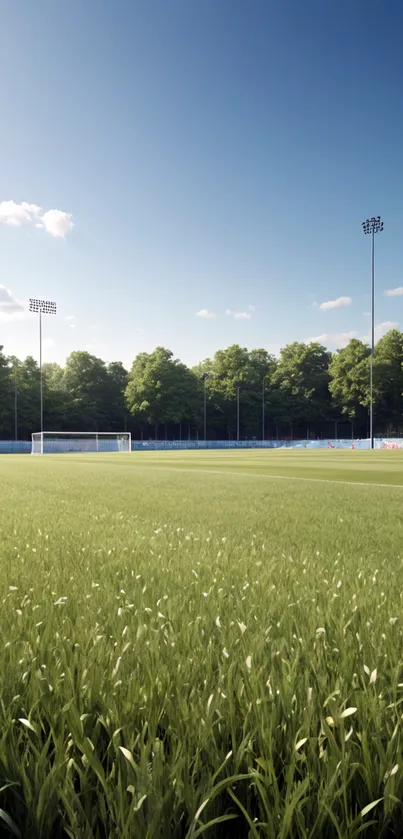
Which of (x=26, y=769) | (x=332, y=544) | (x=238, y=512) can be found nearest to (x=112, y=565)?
(x=332, y=544)

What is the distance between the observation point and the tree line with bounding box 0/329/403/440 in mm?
103938

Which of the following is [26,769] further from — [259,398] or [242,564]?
[259,398]

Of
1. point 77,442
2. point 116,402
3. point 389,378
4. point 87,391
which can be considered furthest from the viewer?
point 389,378

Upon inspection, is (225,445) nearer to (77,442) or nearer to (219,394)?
(219,394)

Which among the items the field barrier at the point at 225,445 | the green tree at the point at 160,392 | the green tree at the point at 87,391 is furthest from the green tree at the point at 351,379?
the green tree at the point at 87,391

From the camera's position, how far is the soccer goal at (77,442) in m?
68.8

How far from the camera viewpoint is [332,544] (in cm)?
624

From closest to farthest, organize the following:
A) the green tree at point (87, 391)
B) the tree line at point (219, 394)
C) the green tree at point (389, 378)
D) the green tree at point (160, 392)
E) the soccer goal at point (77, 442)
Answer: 1. the soccer goal at point (77, 442)
2. the tree line at point (219, 394)
3. the green tree at point (87, 391)
4. the green tree at point (160, 392)
5. the green tree at point (389, 378)

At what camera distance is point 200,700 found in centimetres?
187

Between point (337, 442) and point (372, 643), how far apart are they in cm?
8884

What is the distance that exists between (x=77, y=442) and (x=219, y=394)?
53.7 metres

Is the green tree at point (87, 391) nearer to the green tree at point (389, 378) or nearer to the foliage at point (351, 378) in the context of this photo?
the foliage at point (351, 378)

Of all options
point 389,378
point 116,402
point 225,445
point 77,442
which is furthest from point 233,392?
point 77,442

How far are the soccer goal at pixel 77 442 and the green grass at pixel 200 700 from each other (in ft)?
211
